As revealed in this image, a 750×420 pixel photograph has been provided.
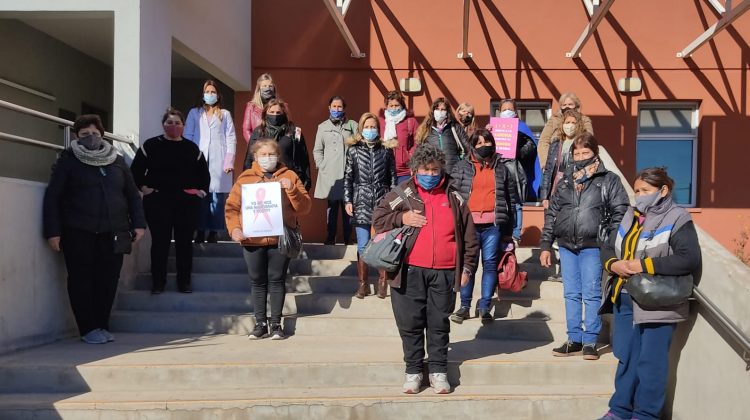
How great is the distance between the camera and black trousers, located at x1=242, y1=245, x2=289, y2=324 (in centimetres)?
609

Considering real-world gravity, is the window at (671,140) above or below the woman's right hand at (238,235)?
above

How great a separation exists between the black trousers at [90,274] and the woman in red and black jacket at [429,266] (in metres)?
2.69

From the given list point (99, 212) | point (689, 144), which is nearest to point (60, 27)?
point (99, 212)

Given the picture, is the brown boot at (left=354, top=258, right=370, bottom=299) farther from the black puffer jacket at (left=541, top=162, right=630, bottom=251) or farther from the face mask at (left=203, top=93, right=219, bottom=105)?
the face mask at (left=203, top=93, right=219, bottom=105)

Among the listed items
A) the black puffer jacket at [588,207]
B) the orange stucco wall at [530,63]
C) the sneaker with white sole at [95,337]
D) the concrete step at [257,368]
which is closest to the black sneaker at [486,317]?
the concrete step at [257,368]

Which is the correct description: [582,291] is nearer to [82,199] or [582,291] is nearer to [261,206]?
[261,206]

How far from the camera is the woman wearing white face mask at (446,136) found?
7.17m

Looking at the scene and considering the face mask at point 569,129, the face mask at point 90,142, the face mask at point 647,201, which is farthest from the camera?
the face mask at point 569,129

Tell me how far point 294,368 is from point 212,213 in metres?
3.37

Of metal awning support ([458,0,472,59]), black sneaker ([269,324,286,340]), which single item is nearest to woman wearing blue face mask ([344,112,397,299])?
black sneaker ([269,324,286,340])

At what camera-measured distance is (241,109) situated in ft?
35.9

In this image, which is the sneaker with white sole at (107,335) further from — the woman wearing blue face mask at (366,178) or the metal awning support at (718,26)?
the metal awning support at (718,26)

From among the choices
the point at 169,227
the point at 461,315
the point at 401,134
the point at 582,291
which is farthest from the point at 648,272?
the point at 169,227

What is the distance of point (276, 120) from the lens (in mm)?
7047
